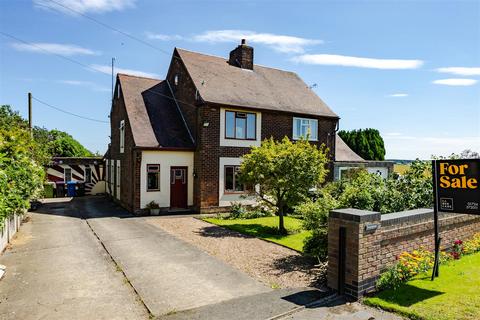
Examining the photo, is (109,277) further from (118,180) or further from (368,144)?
(368,144)

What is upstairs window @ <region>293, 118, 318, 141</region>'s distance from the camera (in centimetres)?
2020

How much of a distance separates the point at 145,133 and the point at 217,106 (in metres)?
4.04

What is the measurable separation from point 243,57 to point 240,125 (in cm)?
609

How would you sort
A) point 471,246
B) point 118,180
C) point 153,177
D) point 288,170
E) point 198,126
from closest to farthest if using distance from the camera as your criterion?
point 471,246 → point 288,170 → point 153,177 → point 198,126 → point 118,180

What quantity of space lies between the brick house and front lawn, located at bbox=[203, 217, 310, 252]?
253cm

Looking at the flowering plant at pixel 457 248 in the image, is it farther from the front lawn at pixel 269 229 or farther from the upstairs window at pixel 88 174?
the upstairs window at pixel 88 174

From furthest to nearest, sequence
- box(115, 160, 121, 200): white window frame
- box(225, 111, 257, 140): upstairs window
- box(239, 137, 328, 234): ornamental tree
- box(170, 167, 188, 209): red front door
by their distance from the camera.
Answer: box(115, 160, 121, 200): white window frame, box(225, 111, 257, 140): upstairs window, box(170, 167, 188, 209): red front door, box(239, 137, 328, 234): ornamental tree

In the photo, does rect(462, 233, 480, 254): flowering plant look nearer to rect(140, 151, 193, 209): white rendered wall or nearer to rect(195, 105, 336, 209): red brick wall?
rect(195, 105, 336, 209): red brick wall

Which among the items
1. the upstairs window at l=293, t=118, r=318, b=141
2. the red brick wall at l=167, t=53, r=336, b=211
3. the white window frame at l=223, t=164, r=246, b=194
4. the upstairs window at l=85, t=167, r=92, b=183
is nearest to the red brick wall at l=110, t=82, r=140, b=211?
the red brick wall at l=167, t=53, r=336, b=211

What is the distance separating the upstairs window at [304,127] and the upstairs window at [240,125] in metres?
2.98

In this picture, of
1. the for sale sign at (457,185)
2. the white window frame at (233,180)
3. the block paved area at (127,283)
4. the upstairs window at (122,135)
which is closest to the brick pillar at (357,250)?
the block paved area at (127,283)

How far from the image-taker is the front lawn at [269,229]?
11.2 metres

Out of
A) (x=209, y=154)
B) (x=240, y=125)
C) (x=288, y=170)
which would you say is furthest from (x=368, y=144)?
(x=288, y=170)

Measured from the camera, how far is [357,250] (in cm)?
615
